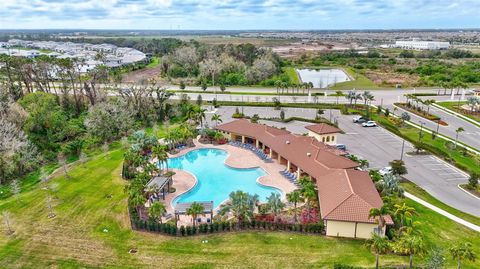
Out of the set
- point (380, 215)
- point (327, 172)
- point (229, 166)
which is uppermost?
point (380, 215)

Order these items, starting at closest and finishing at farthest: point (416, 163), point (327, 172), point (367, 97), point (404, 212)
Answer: point (404, 212)
point (327, 172)
point (416, 163)
point (367, 97)

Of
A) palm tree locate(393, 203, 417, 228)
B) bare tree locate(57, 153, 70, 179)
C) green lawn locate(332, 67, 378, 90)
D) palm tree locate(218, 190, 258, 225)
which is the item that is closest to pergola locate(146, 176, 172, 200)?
palm tree locate(218, 190, 258, 225)

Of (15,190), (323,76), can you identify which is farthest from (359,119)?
(323,76)

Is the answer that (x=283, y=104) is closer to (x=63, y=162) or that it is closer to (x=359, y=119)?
(x=359, y=119)

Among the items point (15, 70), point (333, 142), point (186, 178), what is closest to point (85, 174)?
point (186, 178)

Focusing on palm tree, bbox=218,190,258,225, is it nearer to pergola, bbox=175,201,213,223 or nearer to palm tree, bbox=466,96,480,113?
pergola, bbox=175,201,213,223

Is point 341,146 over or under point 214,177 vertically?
over
